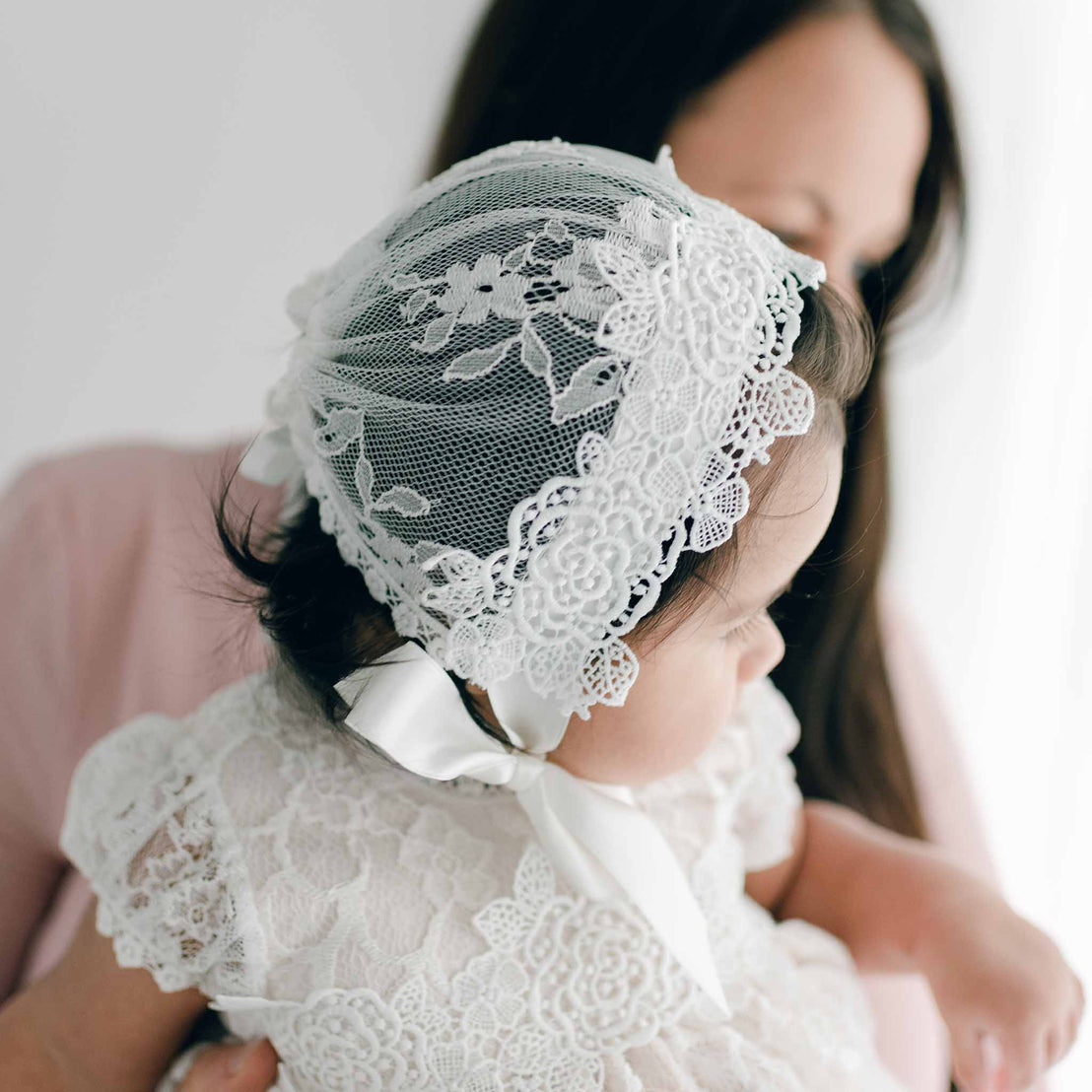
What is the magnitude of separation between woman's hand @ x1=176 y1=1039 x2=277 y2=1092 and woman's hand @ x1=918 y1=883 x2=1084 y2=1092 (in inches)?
23.1

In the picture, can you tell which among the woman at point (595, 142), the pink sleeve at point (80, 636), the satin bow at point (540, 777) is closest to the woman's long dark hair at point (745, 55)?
the woman at point (595, 142)

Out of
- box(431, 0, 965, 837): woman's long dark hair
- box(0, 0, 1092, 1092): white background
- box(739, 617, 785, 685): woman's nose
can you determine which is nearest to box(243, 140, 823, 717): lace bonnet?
box(739, 617, 785, 685): woman's nose

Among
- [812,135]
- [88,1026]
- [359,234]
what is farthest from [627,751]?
[359,234]

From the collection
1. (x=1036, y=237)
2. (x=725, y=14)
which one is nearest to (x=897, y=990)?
(x=725, y=14)

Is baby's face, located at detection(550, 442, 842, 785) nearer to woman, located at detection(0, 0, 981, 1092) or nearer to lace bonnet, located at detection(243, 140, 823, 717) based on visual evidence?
lace bonnet, located at detection(243, 140, 823, 717)

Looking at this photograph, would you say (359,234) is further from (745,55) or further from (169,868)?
(169,868)

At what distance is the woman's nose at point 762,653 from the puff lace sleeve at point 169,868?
41 cm

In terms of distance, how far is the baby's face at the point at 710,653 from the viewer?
68 cm

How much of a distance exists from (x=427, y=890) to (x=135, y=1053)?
0.82 feet

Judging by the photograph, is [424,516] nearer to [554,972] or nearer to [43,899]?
[554,972]

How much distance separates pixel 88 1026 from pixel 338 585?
1.22 feet

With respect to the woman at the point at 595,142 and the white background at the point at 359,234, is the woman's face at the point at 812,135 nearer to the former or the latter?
the woman at the point at 595,142

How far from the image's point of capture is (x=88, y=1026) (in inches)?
29.0

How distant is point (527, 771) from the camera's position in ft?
2.44
